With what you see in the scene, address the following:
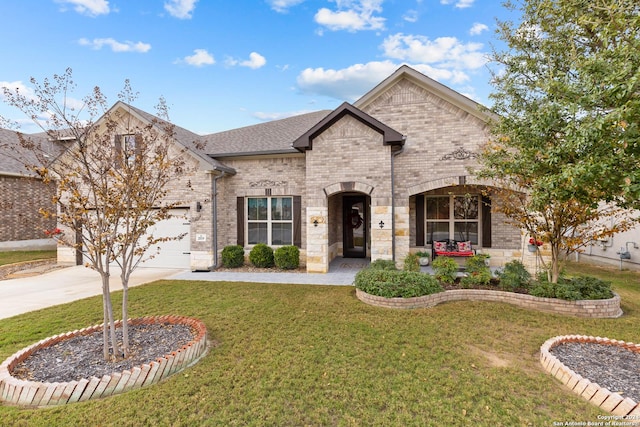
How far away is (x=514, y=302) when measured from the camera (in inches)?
261

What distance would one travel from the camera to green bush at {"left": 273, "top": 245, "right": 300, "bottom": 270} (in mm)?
10547

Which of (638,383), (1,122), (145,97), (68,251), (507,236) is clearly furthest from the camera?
(68,251)

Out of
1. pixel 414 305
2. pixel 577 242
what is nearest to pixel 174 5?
pixel 414 305

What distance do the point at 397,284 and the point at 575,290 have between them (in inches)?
148

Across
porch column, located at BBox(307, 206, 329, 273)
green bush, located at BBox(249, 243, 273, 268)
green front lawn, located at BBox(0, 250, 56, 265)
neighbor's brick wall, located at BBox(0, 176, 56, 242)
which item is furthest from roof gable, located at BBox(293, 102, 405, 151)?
neighbor's brick wall, located at BBox(0, 176, 56, 242)

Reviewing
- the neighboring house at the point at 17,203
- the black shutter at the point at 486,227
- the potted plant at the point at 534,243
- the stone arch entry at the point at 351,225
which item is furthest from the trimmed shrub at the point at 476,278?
the neighboring house at the point at 17,203

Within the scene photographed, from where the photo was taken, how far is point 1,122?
13.8ft

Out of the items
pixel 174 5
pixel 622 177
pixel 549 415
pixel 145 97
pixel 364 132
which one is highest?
pixel 174 5

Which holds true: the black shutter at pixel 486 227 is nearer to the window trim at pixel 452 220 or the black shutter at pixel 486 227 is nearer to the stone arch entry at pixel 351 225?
the window trim at pixel 452 220

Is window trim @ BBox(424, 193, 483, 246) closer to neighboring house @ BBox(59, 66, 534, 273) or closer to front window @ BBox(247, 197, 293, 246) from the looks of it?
neighboring house @ BBox(59, 66, 534, 273)

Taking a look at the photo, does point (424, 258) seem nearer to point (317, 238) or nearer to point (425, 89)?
point (317, 238)

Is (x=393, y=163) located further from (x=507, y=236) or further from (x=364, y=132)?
(x=507, y=236)

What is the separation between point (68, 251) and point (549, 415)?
1534 centimetres

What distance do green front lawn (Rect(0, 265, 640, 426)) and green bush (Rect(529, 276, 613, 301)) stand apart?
0.52 m
